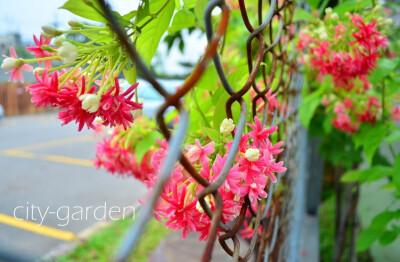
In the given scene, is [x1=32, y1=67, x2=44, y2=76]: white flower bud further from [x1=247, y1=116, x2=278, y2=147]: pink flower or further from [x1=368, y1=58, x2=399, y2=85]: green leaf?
[x1=368, y1=58, x2=399, y2=85]: green leaf

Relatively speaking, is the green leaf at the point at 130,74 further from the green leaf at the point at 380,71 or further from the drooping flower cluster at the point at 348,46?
the green leaf at the point at 380,71

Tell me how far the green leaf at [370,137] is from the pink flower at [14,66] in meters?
0.80

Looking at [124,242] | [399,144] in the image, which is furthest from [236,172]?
[399,144]

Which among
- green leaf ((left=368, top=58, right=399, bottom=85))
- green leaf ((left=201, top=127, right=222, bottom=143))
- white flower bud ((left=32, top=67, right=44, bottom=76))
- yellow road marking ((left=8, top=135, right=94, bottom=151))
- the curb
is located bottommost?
the curb

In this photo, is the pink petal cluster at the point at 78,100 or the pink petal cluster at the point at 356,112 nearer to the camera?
the pink petal cluster at the point at 78,100

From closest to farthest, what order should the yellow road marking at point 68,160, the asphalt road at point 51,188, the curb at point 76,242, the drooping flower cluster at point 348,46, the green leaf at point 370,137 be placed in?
the drooping flower cluster at point 348,46
the green leaf at point 370,137
the curb at point 76,242
the asphalt road at point 51,188
the yellow road marking at point 68,160

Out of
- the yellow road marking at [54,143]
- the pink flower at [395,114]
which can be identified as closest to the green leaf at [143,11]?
the pink flower at [395,114]

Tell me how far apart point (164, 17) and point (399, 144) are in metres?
1.47

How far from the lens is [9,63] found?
0.31 meters

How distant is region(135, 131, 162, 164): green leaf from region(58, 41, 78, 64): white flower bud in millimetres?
377

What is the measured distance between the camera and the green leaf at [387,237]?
0.90 metres

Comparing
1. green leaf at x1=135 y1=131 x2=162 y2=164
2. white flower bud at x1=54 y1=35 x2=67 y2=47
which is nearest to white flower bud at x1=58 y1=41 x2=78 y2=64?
white flower bud at x1=54 y1=35 x2=67 y2=47

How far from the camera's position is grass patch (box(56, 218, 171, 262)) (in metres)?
2.50

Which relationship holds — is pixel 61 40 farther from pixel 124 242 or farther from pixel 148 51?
pixel 124 242
